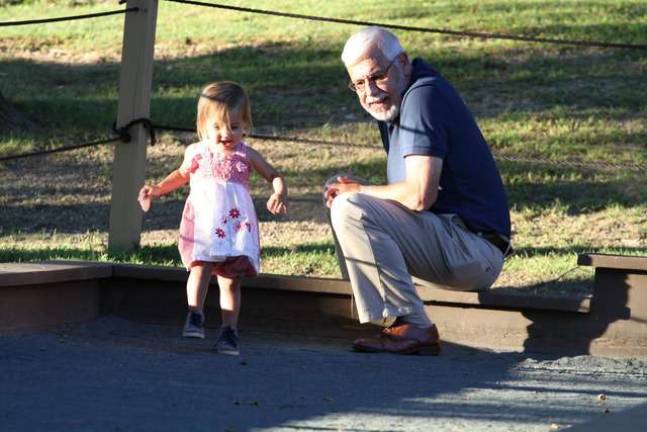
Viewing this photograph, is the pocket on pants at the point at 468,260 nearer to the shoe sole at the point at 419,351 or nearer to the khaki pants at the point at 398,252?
the khaki pants at the point at 398,252

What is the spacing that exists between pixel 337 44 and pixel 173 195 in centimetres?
462

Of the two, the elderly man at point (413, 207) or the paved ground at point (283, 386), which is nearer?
the paved ground at point (283, 386)

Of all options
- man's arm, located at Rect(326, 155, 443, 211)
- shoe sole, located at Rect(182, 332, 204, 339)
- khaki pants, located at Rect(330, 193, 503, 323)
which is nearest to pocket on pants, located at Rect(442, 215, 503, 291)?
khaki pants, located at Rect(330, 193, 503, 323)

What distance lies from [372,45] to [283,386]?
60.5 inches

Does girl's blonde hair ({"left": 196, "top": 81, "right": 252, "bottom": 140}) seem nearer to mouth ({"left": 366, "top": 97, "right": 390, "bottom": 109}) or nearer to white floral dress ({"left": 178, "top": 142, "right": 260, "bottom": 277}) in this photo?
white floral dress ({"left": 178, "top": 142, "right": 260, "bottom": 277})

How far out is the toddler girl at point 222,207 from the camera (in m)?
5.62

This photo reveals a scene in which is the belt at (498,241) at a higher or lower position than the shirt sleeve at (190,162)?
lower

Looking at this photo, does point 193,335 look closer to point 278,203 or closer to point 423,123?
point 278,203

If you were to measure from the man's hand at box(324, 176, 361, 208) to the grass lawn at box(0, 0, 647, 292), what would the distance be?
743 millimetres

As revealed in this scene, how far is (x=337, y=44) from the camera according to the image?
45.4 ft

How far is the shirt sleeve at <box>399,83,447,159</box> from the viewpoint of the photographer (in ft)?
18.0

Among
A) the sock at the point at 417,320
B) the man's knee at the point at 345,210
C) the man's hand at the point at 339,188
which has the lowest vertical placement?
the sock at the point at 417,320

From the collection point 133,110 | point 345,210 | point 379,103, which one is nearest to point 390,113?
point 379,103

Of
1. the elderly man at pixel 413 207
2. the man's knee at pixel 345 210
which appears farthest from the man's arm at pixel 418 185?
the man's knee at pixel 345 210
